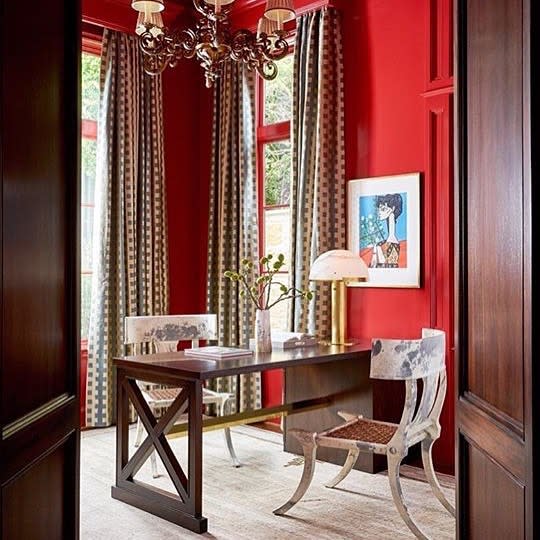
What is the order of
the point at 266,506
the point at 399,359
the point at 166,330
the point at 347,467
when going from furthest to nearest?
the point at 166,330 → the point at 347,467 → the point at 266,506 → the point at 399,359

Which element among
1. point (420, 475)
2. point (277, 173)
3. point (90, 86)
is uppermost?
point (90, 86)

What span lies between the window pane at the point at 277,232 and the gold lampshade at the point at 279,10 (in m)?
1.99

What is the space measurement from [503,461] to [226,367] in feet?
6.58

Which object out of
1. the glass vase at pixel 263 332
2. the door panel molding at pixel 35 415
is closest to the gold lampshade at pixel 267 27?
the glass vase at pixel 263 332

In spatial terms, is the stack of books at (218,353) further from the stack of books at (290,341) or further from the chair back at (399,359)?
the chair back at (399,359)

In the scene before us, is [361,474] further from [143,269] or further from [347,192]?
[143,269]

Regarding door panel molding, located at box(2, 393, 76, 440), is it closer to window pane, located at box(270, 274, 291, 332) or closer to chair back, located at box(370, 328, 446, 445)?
chair back, located at box(370, 328, 446, 445)

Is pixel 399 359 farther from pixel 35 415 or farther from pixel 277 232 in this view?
pixel 277 232

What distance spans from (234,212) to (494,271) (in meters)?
3.97

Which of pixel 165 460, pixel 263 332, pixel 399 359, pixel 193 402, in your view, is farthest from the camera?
pixel 263 332

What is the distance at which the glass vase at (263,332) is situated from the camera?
13.1 feet

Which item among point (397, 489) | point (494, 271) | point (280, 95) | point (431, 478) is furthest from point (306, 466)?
point (280, 95)

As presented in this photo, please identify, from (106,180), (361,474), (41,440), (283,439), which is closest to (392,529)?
(361,474)

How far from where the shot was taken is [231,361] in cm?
360
